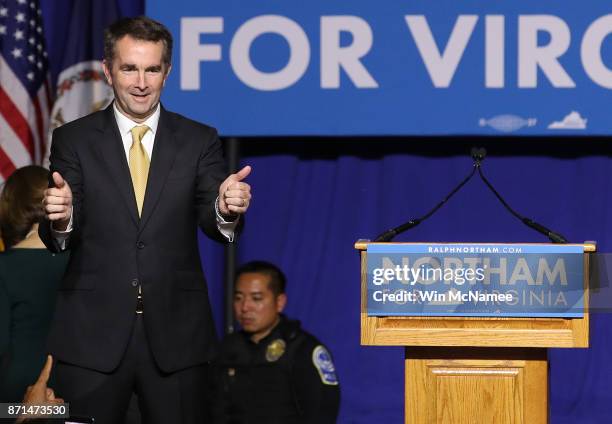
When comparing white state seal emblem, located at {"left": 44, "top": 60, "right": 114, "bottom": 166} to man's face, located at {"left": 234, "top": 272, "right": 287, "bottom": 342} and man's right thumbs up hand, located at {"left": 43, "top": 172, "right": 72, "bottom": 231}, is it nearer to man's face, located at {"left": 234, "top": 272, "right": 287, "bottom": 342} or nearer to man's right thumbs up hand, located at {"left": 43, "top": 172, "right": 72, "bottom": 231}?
man's face, located at {"left": 234, "top": 272, "right": 287, "bottom": 342}

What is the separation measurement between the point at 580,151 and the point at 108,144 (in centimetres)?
285

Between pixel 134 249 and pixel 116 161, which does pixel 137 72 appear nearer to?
pixel 116 161

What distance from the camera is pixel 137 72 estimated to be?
2.35 meters

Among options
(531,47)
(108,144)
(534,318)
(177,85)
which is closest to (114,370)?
(108,144)

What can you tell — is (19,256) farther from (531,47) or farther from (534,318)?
(531,47)

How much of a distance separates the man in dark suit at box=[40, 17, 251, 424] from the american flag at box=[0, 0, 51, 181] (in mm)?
2700

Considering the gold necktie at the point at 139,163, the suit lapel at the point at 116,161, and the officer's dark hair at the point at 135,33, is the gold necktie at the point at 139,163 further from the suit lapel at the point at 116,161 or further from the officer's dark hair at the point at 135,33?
the officer's dark hair at the point at 135,33

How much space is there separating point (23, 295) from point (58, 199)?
1.23m

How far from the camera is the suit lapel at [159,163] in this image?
235 cm

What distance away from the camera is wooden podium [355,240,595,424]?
238cm

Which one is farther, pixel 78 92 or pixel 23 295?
pixel 78 92

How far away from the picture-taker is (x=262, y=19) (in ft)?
14.6

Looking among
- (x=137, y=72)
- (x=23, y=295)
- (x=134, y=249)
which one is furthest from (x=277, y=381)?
(x=137, y=72)

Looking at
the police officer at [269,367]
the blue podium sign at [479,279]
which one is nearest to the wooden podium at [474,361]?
the blue podium sign at [479,279]
